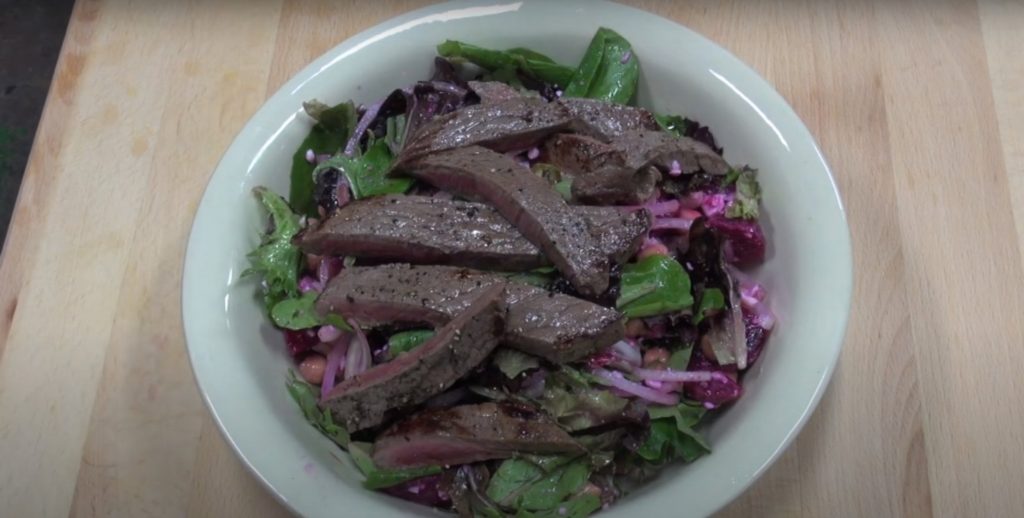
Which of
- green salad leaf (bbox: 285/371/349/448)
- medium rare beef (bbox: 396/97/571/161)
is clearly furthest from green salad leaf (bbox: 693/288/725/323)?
green salad leaf (bbox: 285/371/349/448)

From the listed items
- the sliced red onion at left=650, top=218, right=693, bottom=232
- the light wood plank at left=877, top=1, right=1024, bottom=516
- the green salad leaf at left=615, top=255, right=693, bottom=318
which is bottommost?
the light wood plank at left=877, top=1, right=1024, bottom=516

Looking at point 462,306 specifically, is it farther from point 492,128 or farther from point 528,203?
point 492,128

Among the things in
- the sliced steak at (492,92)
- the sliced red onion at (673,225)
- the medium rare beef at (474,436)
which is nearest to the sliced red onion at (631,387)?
the medium rare beef at (474,436)

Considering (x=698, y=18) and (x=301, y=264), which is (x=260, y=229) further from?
(x=698, y=18)

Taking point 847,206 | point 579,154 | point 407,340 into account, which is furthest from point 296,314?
point 847,206

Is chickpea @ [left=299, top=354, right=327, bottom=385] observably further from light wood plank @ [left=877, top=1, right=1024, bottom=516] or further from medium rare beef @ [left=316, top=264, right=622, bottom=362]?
light wood plank @ [left=877, top=1, right=1024, bottom=516]

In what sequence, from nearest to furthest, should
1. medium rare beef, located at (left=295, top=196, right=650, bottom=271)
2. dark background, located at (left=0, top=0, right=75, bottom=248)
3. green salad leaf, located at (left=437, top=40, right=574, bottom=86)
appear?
medium rare beef, located at (left=295, top=196, right=650, bottom=271)
green salad leaf, located at (left=437, top=40, right=574, bottom=86)
dark background, located at (left=0, top=0, right=75, bottom=248)

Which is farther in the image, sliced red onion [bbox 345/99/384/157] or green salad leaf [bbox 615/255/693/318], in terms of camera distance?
sliced red onion [bbox 345/99/384/157]
